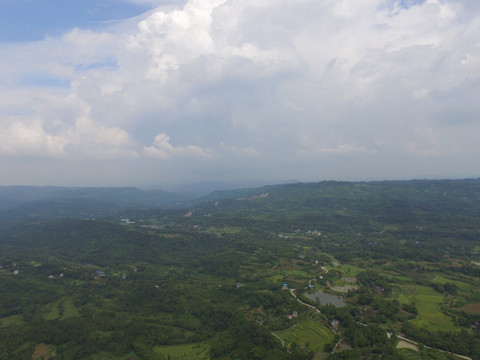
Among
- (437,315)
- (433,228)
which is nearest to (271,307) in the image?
(437,315)

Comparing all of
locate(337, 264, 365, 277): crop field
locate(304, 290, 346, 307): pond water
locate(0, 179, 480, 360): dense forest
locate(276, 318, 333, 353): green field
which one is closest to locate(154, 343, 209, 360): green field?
locate(0, 179, 480, 360): dense forest

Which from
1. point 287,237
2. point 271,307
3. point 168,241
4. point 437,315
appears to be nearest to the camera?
point 437,315

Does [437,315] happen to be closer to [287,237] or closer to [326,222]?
[287,237]

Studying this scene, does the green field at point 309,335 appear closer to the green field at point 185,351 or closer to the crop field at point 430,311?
the green field at point 185,351

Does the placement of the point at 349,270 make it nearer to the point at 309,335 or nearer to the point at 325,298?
the point at 325,298

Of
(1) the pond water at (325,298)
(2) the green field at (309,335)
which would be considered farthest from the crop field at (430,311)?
(2) the green field at (309,335)

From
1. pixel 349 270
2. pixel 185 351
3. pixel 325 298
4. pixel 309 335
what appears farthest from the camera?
pixel 349 270

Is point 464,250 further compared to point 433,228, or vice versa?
point 433,228

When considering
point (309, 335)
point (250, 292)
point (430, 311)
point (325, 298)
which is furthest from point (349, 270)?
point (309, 335)
